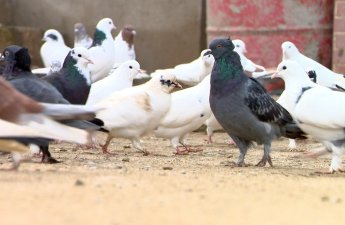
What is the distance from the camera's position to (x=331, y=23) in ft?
43.0

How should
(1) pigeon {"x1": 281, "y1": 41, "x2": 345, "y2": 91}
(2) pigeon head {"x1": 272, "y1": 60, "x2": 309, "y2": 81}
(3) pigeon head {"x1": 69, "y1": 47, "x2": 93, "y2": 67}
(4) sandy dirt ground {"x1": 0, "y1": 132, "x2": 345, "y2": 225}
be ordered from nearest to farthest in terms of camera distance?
(4) sandy dirt ground {"x1": 0, "y1": 132, "x2": 345, "y2": 225} → (2) pigeon head {"x1": 272, "y1": 60, "x2": 309, "y2": 81} → (3) pigeon head {"x1": 69, "y1": 47, "x2": 93, "y2": 67} → (1) pigeon {"x1": 281, "y1": 41, "x2": 345, "y2": 91}

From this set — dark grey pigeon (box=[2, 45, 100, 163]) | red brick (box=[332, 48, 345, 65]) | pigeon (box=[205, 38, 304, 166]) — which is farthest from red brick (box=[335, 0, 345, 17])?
dark grey pigeon (box=[2, 45, 100, 163])

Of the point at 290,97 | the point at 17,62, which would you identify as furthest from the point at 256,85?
the point at 17,62

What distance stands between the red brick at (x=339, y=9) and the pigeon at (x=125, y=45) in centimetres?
292

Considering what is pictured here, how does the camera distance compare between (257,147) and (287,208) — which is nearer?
(287,208)

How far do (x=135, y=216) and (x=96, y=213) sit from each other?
202mm

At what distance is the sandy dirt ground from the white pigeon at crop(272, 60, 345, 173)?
0.27 m

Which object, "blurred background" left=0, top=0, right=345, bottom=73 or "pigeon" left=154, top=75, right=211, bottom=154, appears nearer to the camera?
"pigeon" left=154, top=75, right=211, bottom=154

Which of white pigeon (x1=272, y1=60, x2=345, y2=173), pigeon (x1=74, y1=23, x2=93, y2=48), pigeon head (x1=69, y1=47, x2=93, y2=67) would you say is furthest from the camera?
pigeon (x1=74, y1=23, x2=93, y2=48)

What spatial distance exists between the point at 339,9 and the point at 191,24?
2.79 m

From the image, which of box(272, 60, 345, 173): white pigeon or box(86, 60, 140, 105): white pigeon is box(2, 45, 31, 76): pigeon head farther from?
box(272, 60, 345, 173): white pigeon

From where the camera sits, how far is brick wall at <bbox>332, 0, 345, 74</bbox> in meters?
12.6

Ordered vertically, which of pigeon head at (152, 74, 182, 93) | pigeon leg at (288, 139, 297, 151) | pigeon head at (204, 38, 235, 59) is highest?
pigeon head at (204, 38, 235, 59)

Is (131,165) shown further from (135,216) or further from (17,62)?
(135,216)
